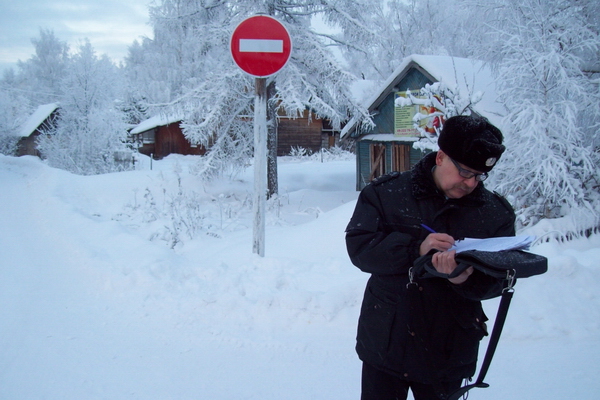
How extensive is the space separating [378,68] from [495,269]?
28409 millimetres

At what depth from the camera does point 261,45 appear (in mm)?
4621

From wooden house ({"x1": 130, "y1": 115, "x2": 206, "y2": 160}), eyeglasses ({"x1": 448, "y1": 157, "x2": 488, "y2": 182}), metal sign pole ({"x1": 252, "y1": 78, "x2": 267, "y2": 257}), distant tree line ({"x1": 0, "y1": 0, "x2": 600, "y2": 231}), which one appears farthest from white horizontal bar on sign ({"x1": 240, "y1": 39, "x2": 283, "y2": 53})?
wooden house ({"x1": 130, "y1": 115, "x2": 206, "y2": 160})

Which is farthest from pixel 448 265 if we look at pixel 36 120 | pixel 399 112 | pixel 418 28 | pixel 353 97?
pixel 36 120

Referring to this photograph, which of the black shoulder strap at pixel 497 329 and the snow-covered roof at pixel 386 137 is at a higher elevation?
the snow-covered roof at pixel 386 137

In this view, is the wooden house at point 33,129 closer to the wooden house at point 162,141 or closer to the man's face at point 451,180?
the wooden house at point 162,141

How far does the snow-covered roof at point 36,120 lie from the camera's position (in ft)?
120

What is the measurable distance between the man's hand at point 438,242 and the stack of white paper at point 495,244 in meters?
0.05

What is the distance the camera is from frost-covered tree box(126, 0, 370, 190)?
480 inches

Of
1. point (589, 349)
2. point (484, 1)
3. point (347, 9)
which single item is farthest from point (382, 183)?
point (347, 9)

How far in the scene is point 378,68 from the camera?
28.4m

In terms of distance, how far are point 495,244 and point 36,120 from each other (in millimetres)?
43203

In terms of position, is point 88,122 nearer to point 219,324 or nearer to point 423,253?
point 219,324

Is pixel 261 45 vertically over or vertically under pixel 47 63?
under

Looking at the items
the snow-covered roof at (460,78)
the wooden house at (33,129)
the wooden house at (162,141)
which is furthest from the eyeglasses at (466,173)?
the wooden house at (33,129)
